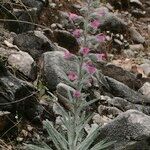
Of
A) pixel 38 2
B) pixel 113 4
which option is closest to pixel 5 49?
pixel 38 2

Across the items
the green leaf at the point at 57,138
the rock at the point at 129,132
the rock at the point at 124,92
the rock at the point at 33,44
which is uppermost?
the green leaf at the point at 57,138

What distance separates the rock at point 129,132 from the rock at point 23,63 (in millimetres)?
1268

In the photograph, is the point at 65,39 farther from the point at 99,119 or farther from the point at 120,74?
the point at 99,119

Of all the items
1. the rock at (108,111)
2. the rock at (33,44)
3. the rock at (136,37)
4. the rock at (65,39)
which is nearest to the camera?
the rock at (108,111)

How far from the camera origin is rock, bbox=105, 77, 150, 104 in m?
6.59

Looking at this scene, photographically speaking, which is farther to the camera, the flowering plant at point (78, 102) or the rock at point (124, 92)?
the rock at point (124, 92)

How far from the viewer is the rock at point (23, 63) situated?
560cm

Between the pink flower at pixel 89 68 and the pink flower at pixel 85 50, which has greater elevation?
the pink flower at pixel 85 50

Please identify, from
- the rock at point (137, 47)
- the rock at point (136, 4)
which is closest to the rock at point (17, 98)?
the rock at point (137, 47)

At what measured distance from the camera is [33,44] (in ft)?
21.4

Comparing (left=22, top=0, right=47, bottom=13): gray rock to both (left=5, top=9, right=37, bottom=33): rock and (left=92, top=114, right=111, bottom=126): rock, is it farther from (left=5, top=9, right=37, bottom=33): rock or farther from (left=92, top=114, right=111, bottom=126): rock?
(left=92, top=114, right=111, bottom=126): rock

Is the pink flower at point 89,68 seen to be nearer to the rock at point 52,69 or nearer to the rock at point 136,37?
the rock at point 52,69

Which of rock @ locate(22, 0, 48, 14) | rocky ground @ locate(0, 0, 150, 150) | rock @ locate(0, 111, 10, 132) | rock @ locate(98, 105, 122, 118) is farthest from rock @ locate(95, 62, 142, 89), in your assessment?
rock @ locate(0, 111, 10, 132)

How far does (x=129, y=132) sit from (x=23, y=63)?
158 centimetres
